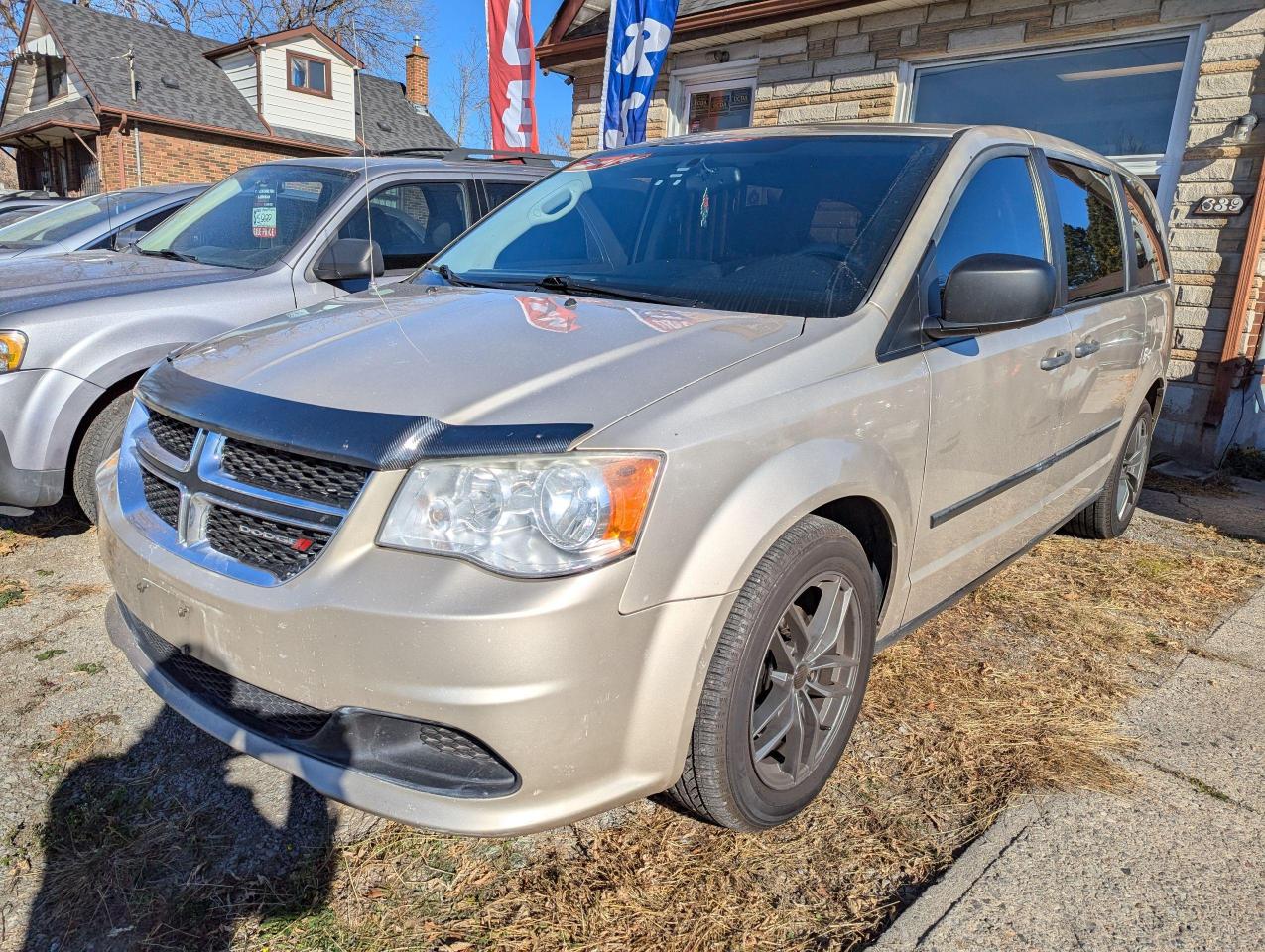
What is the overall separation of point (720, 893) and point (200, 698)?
130 cm

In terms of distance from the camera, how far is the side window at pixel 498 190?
5371 millimetres

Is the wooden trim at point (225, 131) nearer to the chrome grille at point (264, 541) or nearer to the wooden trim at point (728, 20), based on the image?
the wooden trim at point (728, 20)

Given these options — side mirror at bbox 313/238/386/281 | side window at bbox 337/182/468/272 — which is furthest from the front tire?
side window at bbox 337/182/468/272

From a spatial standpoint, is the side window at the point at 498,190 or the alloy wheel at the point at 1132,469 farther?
the side window at the point at 498,190

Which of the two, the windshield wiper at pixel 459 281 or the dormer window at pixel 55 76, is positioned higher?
the dormer window at pixel 55 76

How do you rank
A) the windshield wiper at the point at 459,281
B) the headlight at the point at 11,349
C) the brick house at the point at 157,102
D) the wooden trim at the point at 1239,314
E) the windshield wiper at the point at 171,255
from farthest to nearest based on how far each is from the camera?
the brick house at the point at 157,102 < the wooden trim at the point at 1239,314 < the windshield wiper at the point at 171,255 < the headlight at the point at 11,349 < the windshield wiper at the point at 459,281

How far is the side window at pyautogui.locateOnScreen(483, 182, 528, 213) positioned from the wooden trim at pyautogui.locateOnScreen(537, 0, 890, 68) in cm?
388

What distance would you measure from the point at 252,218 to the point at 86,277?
92 centimetres

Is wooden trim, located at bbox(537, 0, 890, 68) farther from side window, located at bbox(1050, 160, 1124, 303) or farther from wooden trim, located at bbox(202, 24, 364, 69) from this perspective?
wooden trim, located at bbox(202, 24, 364, 69)

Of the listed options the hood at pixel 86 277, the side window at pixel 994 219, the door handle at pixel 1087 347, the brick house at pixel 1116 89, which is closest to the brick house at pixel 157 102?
the brick house at pixel 1116 89

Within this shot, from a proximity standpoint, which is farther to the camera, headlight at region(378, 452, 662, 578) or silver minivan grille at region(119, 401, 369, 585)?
silver minivan grille at region(119, 401, 369, 585)

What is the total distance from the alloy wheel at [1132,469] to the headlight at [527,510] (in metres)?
3.55

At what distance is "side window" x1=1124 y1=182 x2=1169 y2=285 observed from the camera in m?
4.20

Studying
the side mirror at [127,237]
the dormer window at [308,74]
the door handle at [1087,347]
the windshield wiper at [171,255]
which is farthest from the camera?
the dormer window at [308,74]
